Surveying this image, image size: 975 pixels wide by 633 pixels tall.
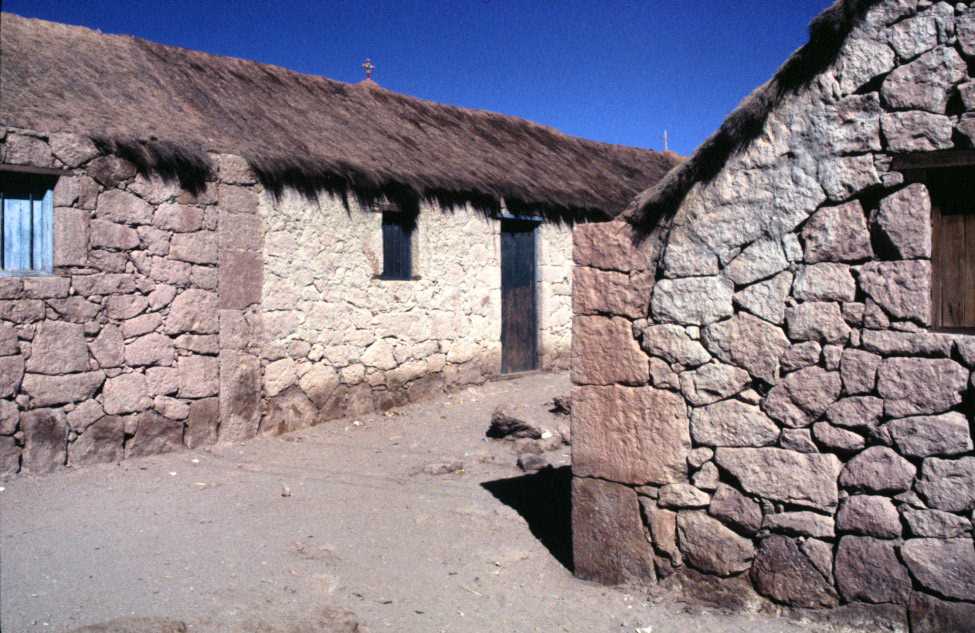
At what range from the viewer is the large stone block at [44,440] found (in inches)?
250

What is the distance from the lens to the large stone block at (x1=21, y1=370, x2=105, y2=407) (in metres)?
6.40

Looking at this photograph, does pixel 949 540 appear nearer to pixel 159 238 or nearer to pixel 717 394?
pixel 717 394

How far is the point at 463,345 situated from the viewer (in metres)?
9.92

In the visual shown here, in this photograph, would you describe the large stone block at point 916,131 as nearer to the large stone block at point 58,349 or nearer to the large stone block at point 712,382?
the large stone block at point 712,382

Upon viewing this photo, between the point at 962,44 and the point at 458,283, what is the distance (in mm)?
6926

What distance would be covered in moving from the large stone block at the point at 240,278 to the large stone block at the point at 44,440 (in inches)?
68.2

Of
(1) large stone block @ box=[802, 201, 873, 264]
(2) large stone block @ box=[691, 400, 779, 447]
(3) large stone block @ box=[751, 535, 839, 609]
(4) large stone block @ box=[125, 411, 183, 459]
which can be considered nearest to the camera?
(1) large stone block @ box=[802, 201, 873, 264]

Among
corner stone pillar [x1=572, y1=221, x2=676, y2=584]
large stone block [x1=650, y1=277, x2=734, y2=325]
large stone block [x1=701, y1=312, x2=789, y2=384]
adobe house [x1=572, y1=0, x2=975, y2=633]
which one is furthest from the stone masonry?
large stone block [x1=701, y1=312, x2=789, y2=384]

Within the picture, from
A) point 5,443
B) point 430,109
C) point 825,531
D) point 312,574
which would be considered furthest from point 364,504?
point 430,109

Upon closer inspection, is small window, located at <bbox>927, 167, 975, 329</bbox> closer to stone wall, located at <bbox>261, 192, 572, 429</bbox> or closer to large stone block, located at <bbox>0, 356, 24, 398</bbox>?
stone wall, located at <bbox>261, 192, 572, 429</bbox>

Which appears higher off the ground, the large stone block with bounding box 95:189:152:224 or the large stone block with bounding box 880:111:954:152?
the large stone block with bounding box 95:189:152:224

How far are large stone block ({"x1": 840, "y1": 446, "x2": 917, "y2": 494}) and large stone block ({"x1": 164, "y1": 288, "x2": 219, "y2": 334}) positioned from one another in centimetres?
572

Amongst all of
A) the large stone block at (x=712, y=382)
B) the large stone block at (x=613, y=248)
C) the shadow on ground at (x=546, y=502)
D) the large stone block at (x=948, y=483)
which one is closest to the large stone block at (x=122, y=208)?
the shadow on ground at (x=546, y=502)

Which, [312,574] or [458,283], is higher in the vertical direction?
[458,283]
